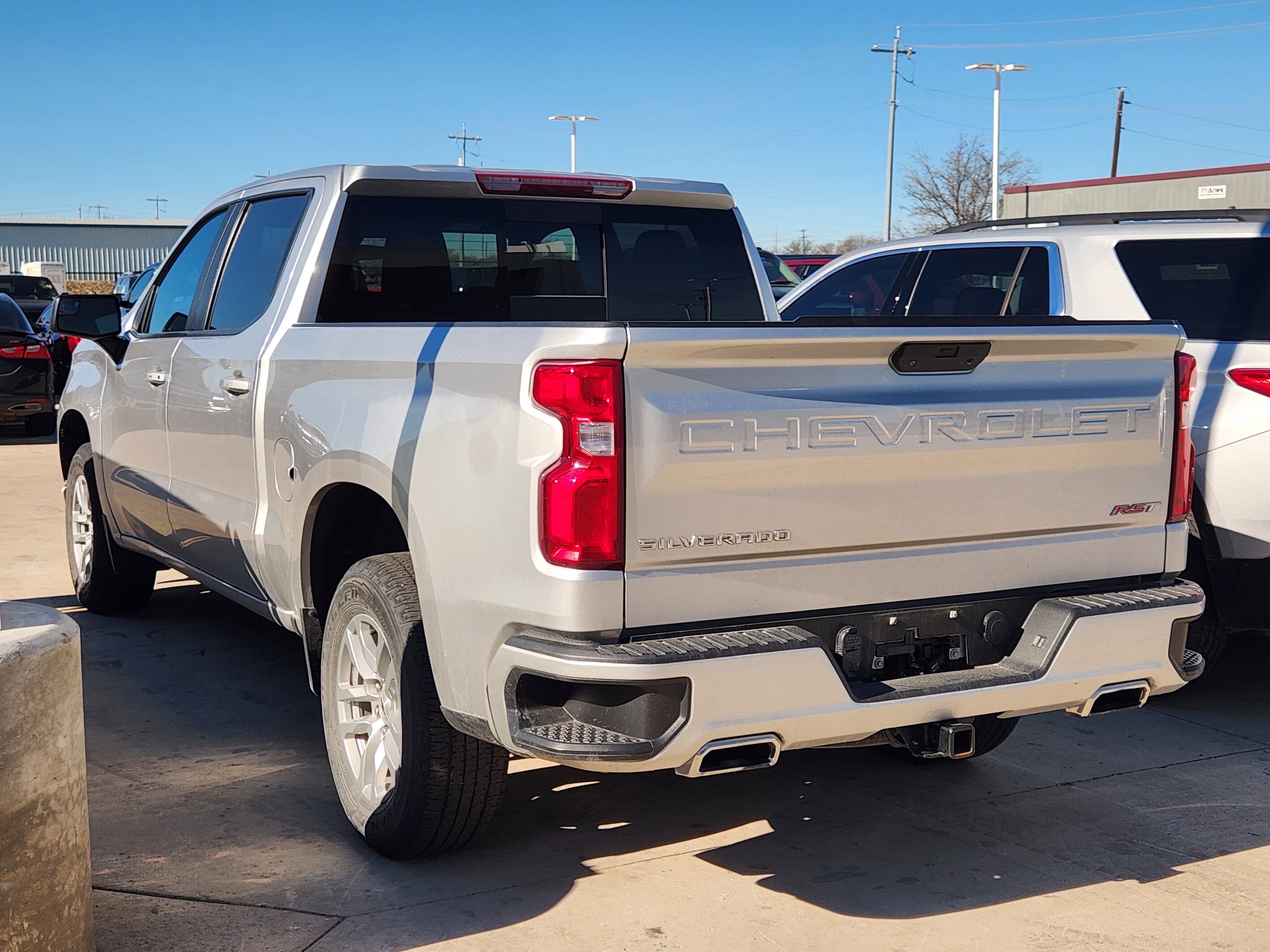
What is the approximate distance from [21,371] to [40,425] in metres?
0.84

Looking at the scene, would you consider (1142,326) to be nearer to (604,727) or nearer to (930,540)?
(930,540)

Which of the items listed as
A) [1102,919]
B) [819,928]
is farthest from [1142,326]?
[819,928]

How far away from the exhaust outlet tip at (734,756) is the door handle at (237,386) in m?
2.23

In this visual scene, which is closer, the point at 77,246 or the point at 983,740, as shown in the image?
the point at 983,740

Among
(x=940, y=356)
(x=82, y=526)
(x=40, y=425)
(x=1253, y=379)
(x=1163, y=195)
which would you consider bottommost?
(x=40, y=425)

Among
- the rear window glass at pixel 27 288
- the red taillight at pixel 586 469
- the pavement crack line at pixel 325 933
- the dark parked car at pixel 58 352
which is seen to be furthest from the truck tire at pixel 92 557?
the rear window glass at pixel 27 288

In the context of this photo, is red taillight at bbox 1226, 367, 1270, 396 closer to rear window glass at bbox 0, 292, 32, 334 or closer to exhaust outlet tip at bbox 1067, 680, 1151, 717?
exhaust outlet tip at bbox 1067, 680, 1151, 717

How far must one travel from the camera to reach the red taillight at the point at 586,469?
3.00m

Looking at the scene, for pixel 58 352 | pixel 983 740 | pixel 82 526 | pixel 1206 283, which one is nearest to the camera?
pixel 983 740

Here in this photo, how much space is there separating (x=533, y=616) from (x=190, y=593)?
4.97 meters

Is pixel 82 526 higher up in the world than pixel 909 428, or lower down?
lower down

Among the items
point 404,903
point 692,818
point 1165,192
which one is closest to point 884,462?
point 692,818

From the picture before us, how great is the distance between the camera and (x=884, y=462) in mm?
3305

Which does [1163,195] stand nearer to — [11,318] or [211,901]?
[11,318]
